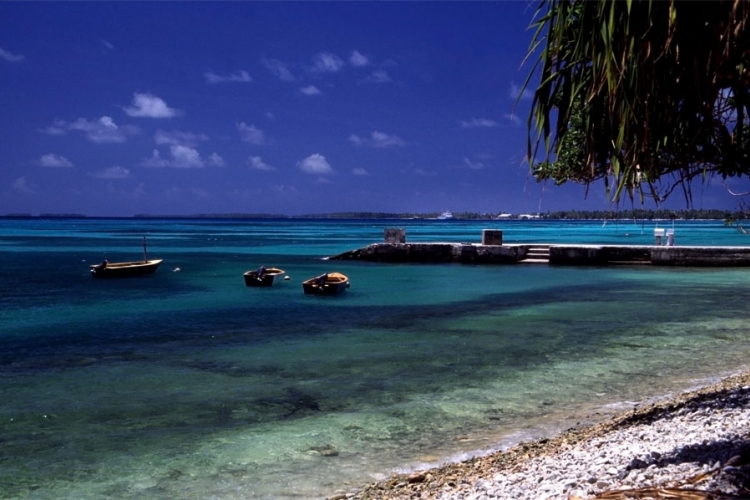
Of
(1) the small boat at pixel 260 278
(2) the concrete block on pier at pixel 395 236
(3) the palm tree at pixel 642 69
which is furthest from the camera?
(2) the concrete block on pier at pixel 395 236

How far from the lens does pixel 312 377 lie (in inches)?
379

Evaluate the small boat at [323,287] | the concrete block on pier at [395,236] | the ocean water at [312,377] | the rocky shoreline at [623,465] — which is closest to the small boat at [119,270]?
the ocean water at [312,377]

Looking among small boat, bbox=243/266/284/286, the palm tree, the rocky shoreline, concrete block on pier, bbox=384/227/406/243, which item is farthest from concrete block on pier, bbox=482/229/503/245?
the palm tree

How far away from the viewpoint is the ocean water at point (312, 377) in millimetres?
6094

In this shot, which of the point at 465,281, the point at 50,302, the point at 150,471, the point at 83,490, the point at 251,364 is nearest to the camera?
the point at 83,490

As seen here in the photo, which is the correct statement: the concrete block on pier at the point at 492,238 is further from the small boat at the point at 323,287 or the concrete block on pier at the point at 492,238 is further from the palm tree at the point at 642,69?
the palm tree at the point at 642,69

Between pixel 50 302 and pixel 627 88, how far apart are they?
2007cm

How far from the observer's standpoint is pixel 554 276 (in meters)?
26.4

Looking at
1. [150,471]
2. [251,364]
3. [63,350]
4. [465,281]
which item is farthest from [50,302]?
[150,471]

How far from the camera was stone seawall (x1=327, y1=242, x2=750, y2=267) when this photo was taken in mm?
28906

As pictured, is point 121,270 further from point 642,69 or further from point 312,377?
point 642,69

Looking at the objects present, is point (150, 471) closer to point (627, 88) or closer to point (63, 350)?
point (627, 88)

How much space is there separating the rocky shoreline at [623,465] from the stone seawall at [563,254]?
2485cm

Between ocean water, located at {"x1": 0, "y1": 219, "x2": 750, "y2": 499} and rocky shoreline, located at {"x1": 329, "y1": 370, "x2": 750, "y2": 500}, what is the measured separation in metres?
0.65
